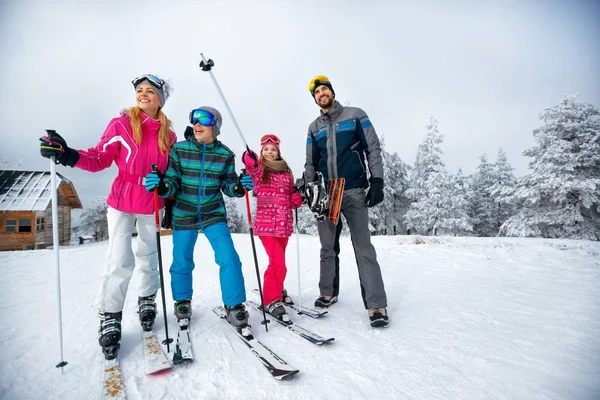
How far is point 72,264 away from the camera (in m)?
7.57

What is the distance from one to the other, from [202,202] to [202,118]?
998mm

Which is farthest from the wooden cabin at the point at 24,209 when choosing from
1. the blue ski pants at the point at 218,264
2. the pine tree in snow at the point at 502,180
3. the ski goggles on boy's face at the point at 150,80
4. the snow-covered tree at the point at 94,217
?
the pine tree in snow at the point at 502,180

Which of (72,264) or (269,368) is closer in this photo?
(269,368)

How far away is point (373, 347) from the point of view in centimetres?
263

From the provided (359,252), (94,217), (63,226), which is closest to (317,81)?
(359,252)

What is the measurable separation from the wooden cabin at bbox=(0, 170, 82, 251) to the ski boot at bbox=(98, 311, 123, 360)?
17.9 m

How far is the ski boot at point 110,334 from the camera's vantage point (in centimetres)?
242

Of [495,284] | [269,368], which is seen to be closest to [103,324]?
[269,368]

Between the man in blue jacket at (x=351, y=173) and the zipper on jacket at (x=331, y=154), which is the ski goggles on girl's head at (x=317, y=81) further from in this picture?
the zipper on jacket at (x=331, y=154)

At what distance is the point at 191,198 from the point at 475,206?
104 feet

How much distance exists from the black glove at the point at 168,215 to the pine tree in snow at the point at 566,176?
19.8 meters

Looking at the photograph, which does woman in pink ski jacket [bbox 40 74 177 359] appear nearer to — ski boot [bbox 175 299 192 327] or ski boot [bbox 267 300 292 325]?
ski boot [bbox 175 299 192 327]

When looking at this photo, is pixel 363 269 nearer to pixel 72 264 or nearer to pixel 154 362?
pixel 154 362

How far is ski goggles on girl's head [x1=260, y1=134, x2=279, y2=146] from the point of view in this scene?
408 centimetres
